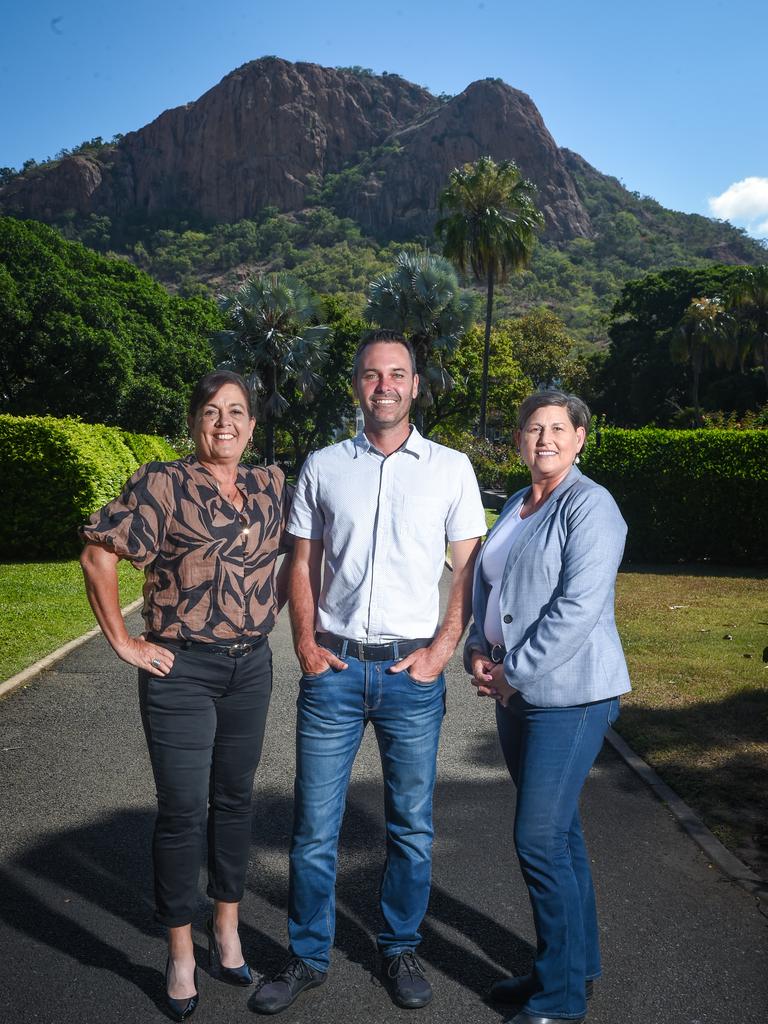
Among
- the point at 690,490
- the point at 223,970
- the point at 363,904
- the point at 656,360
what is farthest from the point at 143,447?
the point at 656,360

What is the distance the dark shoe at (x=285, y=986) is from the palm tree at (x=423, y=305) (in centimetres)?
3851

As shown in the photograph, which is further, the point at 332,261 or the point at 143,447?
the point at 332,261

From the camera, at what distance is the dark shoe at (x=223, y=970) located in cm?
318

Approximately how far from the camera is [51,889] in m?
3.91

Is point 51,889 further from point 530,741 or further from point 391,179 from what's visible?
point 391,179

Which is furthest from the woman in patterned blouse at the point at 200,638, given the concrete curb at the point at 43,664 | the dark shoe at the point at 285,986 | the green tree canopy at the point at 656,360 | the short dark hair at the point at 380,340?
the green tree canopy at the point at 656,360

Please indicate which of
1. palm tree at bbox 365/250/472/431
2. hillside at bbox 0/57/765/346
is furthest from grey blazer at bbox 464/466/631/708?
hillside at bbox 0/57/765/346

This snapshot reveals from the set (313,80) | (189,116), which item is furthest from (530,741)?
(313,80)

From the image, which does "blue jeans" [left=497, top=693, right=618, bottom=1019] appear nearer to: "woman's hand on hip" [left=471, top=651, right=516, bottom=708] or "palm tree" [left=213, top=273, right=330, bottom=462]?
"woman's hand on hip" [left=471, top=651, right=516, bottom=708]

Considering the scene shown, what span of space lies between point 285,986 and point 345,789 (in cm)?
67

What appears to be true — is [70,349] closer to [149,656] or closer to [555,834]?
[149,656]

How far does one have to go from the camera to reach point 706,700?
7355 mm

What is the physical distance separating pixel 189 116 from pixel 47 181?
38886 mm

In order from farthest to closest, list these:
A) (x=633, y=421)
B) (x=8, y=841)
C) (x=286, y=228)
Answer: (x=286, y=228) → (x=633, y=421) → (x=8, y=841)
